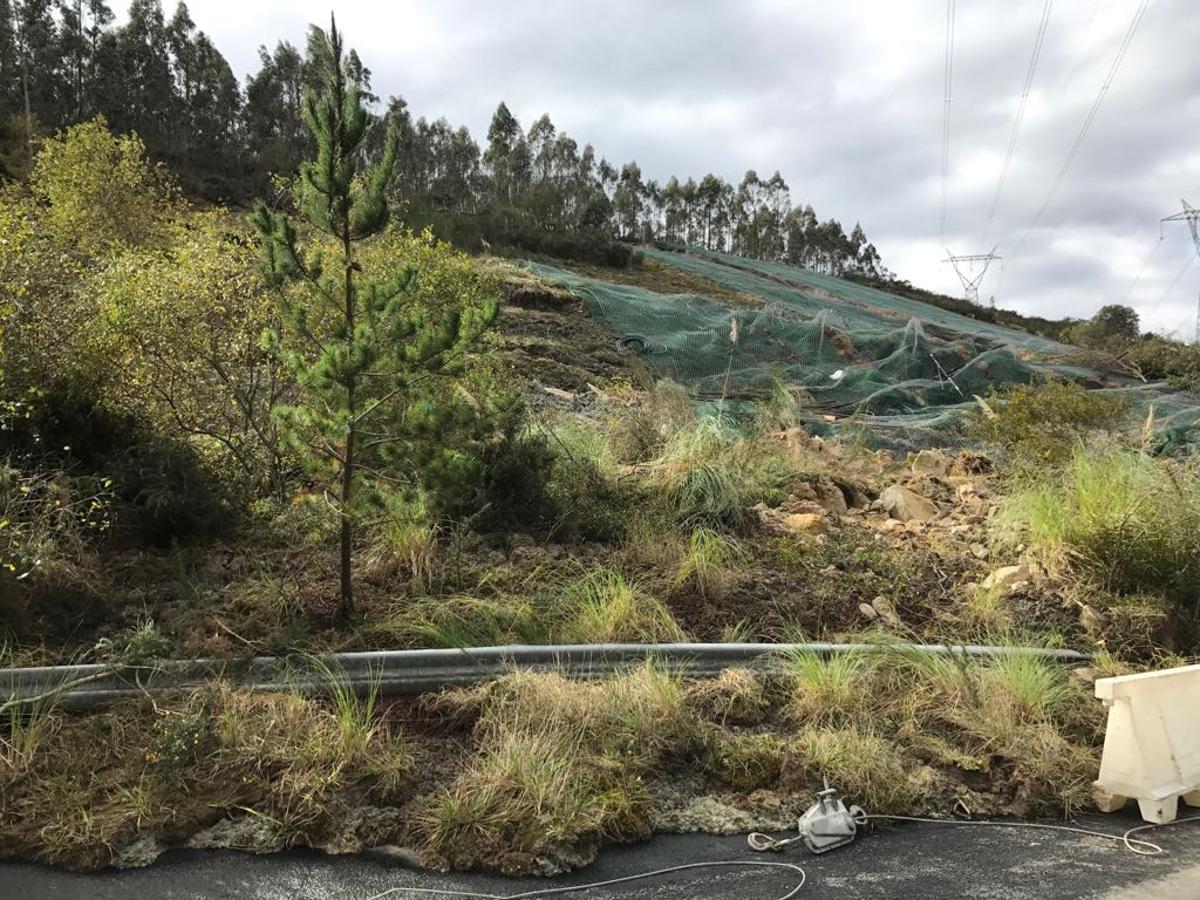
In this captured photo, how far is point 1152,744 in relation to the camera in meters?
3.28

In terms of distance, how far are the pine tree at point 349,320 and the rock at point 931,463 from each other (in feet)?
20.2

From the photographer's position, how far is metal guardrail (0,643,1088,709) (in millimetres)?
3287

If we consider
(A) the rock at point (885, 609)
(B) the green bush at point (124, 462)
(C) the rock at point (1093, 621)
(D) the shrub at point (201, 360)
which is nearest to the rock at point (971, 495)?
(C) the rock at point (1093, 621)

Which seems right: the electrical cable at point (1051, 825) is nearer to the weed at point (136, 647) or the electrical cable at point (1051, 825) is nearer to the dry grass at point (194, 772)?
the dry grass at point (194, 772)

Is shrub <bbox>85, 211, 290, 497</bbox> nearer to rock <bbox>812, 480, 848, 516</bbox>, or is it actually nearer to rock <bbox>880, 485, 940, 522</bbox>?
rock <bbox>812, 480, 848, 516</bbox>

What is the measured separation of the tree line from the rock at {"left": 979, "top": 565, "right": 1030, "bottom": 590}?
22.0 metres

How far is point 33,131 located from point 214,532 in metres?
35.7

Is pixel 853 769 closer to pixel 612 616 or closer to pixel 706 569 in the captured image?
pixel 612 616

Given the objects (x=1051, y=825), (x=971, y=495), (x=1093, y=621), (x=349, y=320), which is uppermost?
(x=349, y=320)

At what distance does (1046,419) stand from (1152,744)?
6.30 meters

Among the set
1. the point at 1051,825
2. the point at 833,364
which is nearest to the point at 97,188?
the point at 833,364

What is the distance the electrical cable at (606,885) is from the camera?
256 cm

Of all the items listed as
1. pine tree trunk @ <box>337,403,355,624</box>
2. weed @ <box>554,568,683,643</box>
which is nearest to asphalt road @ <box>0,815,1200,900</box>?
weed @ <box>554,568,683,643</box>

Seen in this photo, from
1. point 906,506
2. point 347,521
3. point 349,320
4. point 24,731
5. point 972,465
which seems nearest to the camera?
point 24,731
